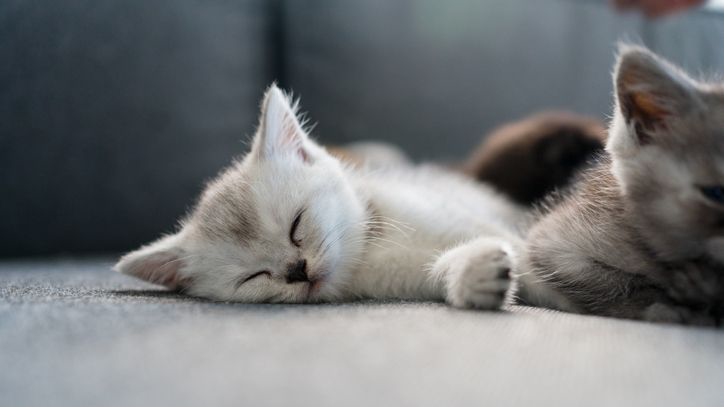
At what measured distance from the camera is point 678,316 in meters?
0.86

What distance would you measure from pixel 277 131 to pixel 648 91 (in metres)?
0.68

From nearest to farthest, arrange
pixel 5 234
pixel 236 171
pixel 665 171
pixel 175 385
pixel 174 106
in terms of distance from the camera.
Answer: pixel 175 385
pixel 665 171
pixel 236 171
pixel 5 234
pixel 174 106

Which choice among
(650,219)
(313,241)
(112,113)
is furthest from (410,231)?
(112,113)

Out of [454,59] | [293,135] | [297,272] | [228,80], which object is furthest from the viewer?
[454,59]

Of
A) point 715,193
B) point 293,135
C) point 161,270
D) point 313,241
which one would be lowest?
point 161,270

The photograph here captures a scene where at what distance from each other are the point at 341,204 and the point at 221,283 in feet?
0.88

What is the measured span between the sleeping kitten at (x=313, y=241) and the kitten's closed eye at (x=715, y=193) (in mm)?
282

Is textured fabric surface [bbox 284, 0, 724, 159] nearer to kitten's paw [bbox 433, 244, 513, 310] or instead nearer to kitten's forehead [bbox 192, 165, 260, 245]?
kitten's forehead [bbox 192, 165, 260, 245]

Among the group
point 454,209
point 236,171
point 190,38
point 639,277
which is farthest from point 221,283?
point 190,38

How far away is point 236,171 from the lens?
1276 millimetres

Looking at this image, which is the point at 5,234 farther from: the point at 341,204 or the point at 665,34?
the point at 665,34

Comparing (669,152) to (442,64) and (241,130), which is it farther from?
(241,130)

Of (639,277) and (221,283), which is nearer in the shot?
(639,277)

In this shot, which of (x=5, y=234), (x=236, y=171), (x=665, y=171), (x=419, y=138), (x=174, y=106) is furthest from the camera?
(x=419, y=138)
